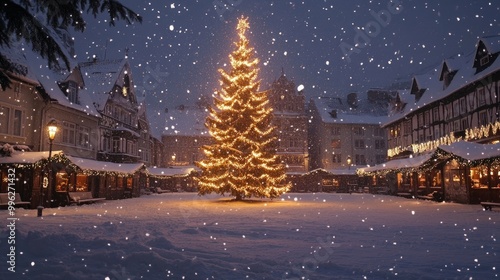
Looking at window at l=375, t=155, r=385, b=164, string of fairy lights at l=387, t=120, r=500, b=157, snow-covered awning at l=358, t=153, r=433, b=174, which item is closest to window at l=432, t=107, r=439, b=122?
string of fairy lights at l=387, t=120, r=500, b=157

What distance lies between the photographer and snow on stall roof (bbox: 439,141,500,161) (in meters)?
22.0

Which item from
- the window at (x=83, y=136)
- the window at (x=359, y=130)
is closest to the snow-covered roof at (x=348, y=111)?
the window at (x=359, y=130)

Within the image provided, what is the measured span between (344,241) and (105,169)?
72.3 feet

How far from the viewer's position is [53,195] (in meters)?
26.8

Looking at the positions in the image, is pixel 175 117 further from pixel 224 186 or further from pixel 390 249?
pixel 390 249

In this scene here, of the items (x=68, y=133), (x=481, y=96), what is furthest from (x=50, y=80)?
(x=481, y=96)

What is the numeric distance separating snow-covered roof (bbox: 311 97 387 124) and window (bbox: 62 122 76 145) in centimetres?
3954

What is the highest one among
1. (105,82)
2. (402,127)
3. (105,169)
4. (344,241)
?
(105,82)

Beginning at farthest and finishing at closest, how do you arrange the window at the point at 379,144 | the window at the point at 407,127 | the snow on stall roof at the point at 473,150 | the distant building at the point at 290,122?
1. the window at the point at 379,144
2. the distant building at the point at 290,122
3. the window at the point at 407,127
4. the snow on stall roof at the point at 473,150

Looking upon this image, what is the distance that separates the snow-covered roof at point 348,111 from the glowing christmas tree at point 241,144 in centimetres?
3393

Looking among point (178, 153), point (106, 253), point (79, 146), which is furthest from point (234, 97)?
point (178, 153)

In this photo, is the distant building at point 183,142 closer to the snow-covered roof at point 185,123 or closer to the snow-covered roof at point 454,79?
the snow-covered roof at point 185,123

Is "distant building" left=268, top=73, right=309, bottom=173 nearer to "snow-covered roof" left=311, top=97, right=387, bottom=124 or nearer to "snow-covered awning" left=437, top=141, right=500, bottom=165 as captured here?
"snow-covered roof" left=311, top=97, right=387, bottom=124

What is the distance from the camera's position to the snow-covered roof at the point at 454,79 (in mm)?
27844
